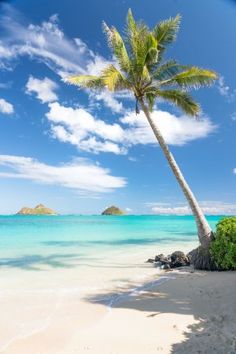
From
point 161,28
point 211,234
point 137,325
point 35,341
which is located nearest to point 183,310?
point 137,325

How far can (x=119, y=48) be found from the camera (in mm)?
17031

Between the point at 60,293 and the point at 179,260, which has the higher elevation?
the point at 179,260

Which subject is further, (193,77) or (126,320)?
(193,77)

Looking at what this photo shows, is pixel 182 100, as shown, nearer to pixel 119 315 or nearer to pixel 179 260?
pixel 179 260

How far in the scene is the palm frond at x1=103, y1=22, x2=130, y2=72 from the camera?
1702 centimetres

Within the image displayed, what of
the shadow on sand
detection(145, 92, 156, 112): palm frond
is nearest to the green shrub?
the shadow on sand

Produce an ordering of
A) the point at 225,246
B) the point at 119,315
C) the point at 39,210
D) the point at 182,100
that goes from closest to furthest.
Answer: the point at 119,315
the point at 225,246
the point at 182,100
the point at 39,210

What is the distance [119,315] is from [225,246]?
21.5 ft

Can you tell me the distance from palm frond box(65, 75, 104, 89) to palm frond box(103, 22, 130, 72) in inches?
53.0

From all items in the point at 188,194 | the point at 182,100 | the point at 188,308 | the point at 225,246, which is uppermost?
the point at 182,100

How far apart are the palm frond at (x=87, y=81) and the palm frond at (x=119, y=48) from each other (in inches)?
53.0

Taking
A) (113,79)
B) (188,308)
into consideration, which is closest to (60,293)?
(188,308)

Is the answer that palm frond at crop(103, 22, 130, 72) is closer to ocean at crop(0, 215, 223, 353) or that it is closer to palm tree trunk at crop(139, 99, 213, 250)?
palm tree trunk at crop(139, 99, 213, 250)

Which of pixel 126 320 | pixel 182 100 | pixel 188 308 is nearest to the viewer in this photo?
pixel 126 320
